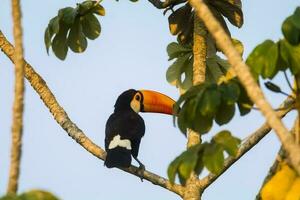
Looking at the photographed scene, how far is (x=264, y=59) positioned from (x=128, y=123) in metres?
6.40

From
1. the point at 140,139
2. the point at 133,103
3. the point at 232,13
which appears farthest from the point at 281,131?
the point at 133,103

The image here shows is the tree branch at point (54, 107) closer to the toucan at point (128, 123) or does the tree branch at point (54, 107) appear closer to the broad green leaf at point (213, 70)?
the toucan at point (128, 123)

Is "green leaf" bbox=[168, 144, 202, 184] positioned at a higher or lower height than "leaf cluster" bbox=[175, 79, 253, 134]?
lower

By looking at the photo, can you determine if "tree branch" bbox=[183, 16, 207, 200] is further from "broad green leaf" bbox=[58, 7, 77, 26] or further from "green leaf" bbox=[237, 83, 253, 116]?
"green leaf" bbox=[237, 83, 253, 116]

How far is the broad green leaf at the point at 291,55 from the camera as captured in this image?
4660 millimetres

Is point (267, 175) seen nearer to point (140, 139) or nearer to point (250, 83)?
point (250, 83)

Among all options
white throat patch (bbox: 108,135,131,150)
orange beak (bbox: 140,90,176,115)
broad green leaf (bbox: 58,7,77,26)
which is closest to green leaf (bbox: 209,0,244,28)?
broad green leaf (bbox: 58,7,77,26)

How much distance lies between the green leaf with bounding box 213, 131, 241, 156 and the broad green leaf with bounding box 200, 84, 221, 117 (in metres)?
0.16

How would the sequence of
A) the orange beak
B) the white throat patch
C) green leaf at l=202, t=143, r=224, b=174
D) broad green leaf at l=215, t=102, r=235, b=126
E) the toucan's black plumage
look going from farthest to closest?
1. the orange beak
2. the white throat patch
3. the toucan's black plumage
4. broad green leaf at l=215, t=102, r=235, b=126
5. green leaf at l=202, t=143, r=224, b=174

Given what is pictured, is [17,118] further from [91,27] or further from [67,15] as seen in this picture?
[91,27]

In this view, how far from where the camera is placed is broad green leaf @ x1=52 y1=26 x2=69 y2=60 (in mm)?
8781

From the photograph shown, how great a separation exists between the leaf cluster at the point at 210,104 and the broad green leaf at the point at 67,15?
365 centimetres

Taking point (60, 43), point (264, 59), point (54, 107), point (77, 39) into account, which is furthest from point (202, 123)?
point (77, 39)

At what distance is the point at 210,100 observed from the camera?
462 cm
